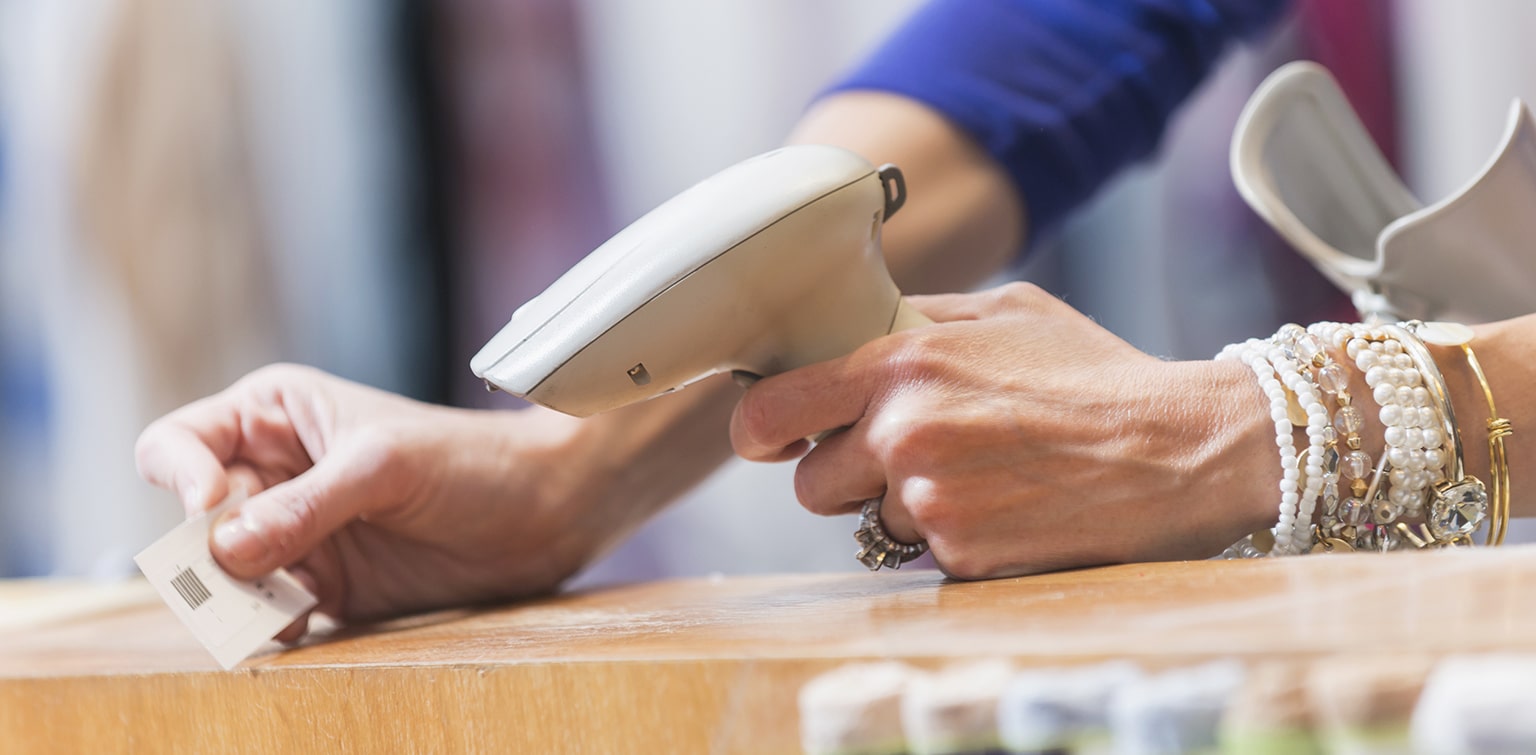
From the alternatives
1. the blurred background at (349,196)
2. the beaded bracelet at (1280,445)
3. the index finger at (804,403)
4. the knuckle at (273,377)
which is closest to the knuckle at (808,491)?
the index finger at (804,403)

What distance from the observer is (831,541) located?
114cm

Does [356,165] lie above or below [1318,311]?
above

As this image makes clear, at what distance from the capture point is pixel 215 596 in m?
0.47

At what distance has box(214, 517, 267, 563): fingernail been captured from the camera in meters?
0.49

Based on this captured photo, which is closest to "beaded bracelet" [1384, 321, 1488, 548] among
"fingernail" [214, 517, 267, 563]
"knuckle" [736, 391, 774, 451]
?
"knuckle" [736, 391, 774, 451]

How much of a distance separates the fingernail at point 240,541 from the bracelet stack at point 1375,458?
0.41 m

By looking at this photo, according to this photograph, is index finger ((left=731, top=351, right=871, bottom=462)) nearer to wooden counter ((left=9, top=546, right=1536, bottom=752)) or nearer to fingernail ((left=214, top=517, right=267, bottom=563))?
wooden counter ((left=9, top=546, right=1536, bottom=752))

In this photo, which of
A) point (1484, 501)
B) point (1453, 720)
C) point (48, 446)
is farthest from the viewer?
point (48, 446)

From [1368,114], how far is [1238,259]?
15 cm

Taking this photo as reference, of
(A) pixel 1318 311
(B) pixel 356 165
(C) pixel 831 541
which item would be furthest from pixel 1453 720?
(B) pixel 356 165

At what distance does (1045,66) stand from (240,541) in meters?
0.55

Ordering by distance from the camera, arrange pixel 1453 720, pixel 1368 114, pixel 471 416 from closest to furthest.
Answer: pixel 1453 720
pixel 471 416
pixel 1368 114

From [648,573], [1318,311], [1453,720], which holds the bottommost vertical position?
[648,573]

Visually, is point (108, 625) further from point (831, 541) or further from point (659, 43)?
point (659, 43)
